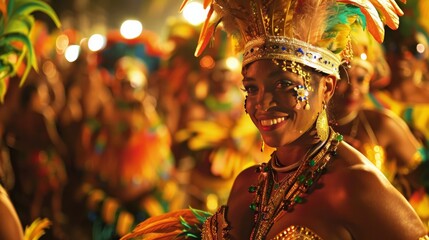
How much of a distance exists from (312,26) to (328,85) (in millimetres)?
249

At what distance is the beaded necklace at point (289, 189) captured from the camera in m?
3.44

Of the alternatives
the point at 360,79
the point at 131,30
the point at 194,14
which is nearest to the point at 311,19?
the point at 360,79

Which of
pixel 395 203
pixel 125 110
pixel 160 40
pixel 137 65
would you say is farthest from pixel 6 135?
pixel 395 203

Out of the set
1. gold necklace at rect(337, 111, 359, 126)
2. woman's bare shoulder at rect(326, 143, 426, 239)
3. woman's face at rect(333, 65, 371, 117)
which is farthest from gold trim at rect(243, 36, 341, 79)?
gold necklace at rect(337, 111, 359, 126)

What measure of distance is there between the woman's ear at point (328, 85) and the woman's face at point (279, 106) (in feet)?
0.15

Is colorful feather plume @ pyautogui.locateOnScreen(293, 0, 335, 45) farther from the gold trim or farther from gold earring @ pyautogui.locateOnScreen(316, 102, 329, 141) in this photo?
gold earring @ pyautogui.locateOnScreen(316, 102, 329, 141)

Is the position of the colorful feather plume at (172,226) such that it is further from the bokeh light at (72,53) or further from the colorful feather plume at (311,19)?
the bokeh light at (72,53)

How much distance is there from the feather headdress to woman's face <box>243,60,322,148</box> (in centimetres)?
7

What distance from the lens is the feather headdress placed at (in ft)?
11.4

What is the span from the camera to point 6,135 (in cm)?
863

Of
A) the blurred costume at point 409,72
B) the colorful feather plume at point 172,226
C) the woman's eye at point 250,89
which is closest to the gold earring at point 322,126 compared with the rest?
the woman's eye at point 250,89

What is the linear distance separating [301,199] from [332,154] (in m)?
0.22

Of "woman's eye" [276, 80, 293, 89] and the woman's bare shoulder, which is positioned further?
"woman's eye" [276, 80, 293, 89]

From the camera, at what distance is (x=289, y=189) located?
3.51 m
